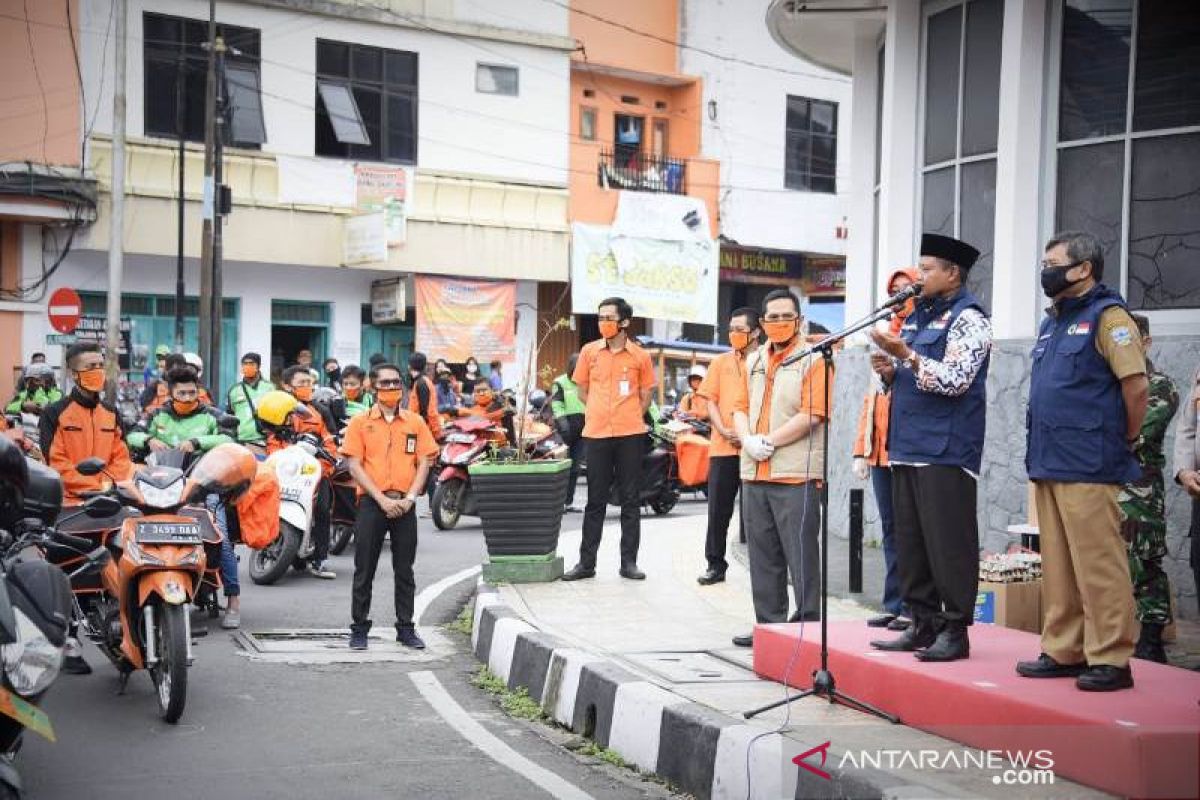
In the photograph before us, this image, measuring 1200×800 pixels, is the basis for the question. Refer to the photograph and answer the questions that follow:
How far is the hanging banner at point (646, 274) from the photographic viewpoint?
30.4m

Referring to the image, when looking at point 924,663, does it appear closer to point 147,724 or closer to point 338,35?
point 147,724

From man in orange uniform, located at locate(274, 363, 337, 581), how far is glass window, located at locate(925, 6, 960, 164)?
19.4ft

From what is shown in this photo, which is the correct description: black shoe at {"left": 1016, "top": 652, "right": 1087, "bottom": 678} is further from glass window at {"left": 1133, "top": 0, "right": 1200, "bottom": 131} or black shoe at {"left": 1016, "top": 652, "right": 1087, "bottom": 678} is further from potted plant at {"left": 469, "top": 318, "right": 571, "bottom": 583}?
glass window at {"left": 1133, "top": 0, "right": 1200, "bottom": 131}

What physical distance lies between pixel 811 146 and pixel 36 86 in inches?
703

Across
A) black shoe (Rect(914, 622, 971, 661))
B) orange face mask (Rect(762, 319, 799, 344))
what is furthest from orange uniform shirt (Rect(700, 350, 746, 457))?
black shoe (Rect(914, 622, 971, 661))

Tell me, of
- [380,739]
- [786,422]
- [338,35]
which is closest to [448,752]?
[380,739]

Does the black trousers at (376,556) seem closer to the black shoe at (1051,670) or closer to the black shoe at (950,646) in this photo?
the black shoe at (950,646)

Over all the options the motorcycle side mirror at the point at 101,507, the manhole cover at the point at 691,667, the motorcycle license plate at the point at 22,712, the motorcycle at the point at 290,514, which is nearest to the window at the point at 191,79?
the motorcycle at the point at 290,514

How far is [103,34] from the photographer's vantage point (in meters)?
25.5

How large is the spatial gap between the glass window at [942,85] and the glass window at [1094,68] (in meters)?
1.18

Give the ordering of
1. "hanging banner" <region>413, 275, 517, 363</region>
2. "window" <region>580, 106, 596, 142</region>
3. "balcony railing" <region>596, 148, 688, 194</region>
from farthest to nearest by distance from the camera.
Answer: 1. "balcony railing" <region>596, 148, 688, 194</region>
2. "window" <region>580, 106, 596, 142</region>
3. "hanging banner" <region>413, 275, 517, 363</region>

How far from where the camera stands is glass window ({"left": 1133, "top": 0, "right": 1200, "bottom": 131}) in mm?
9688

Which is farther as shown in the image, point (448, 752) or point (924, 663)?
point (448, 752)

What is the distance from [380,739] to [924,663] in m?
2.62
